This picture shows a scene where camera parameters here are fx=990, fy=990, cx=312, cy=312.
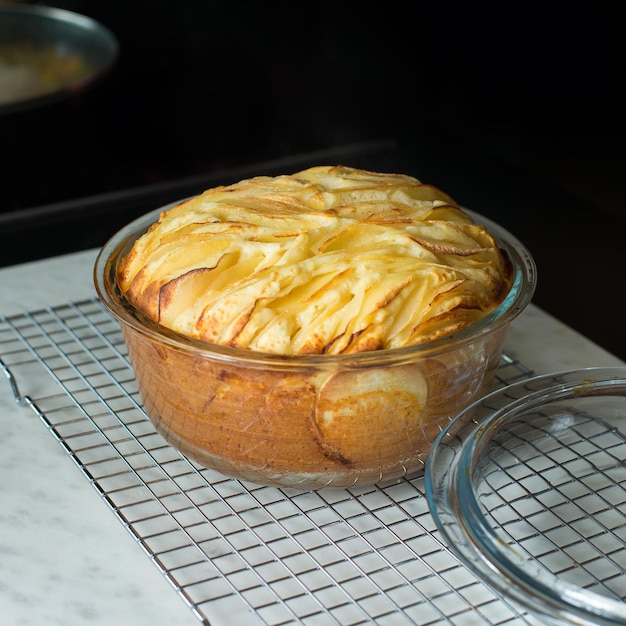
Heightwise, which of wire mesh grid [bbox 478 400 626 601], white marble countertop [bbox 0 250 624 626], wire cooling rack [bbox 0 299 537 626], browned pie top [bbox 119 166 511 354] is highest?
browned pie top [bbox 119 166 511 354]

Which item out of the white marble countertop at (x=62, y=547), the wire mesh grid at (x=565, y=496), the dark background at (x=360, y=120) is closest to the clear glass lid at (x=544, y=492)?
the wire mesh grid at (x=565, y=496)

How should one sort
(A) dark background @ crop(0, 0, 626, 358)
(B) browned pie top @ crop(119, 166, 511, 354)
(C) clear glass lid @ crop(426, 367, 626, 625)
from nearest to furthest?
1. (C) clear glass lid @ crop(426, 367, 626, 625)
2. (B) browned pie top @ crop(119, 166, 511, 354)
3. (A) dark background @ crop(0, 0, 626, 358)

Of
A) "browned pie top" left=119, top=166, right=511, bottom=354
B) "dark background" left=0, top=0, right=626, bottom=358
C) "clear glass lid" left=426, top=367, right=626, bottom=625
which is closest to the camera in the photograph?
"clear glass lid" left=426, top=367, right=626, bottom=625

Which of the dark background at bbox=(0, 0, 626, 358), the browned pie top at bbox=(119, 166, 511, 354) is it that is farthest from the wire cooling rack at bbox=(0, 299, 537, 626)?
the dark background at bbox=(0, 0, 626, 358)

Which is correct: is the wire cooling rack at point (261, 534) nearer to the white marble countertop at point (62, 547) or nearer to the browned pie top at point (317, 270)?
the white marble countertop at point (62, 547)

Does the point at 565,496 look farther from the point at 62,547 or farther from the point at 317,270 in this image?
the point at 62,547

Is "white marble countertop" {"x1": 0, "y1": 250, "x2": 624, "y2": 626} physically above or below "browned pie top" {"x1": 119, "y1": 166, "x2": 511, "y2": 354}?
below

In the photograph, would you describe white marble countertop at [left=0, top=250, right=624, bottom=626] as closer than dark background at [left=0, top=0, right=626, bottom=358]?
Yes

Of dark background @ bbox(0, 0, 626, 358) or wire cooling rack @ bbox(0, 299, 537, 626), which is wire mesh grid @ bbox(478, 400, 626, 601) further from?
dark background @ bbox(0, 0, 626, 358)

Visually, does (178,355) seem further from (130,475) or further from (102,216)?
(102,216)
